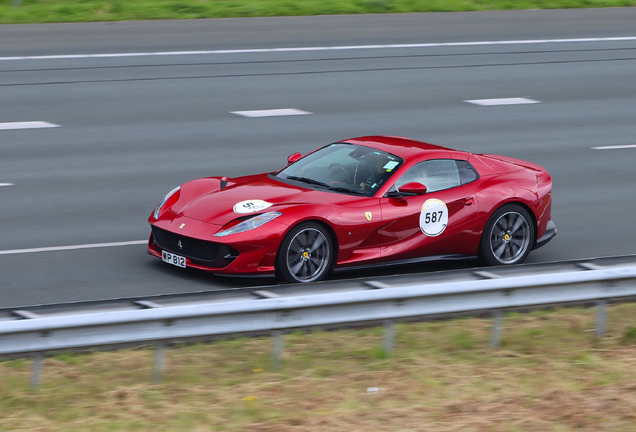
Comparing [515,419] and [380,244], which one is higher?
[380,244]

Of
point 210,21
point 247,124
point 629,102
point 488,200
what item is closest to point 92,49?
point 210,21

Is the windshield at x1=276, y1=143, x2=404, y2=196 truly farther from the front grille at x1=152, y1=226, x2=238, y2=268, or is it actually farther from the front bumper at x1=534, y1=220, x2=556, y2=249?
the front bumper at x1=534, y1=220, x2=556, y2=249

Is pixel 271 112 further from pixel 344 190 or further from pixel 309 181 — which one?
pixel 344 190

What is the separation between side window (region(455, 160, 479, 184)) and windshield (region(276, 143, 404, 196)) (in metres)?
0.67

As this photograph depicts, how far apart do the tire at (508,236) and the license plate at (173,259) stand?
2.92 meters

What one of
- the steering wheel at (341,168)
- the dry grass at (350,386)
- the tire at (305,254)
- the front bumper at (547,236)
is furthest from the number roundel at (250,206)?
the front bumper at (547,236)

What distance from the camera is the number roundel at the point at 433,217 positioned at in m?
9.30

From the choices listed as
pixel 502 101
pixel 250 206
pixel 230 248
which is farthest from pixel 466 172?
pixel 502 101

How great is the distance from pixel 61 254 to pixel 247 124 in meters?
7.01

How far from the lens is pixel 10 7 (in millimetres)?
24234

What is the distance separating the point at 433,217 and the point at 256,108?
8693mm

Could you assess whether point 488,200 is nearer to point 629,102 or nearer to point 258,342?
point 258,342

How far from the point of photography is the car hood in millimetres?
8773

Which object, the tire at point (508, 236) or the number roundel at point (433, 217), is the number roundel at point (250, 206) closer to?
the number roundel at point (433, 217)
